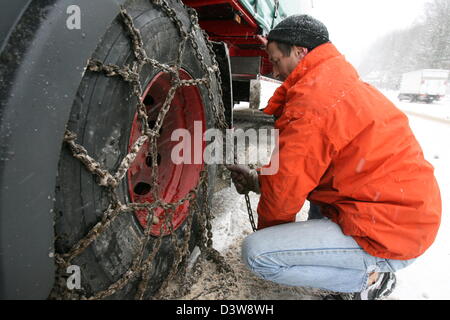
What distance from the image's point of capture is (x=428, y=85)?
24859mm

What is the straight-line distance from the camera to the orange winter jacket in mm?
1360

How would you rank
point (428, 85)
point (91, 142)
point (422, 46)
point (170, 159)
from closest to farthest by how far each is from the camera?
point (91, 142)
point (170, 159)
point (428, 85)
point (422, 46)

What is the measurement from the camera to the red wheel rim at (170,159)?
170 cm

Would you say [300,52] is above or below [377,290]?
above

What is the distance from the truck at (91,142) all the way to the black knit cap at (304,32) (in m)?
0.48

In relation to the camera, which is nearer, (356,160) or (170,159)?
(356,160)

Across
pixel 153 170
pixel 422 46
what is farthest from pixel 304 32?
pixel 422 46

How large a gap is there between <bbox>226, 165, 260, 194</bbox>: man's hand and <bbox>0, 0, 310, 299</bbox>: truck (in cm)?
23

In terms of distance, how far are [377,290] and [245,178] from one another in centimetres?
99
